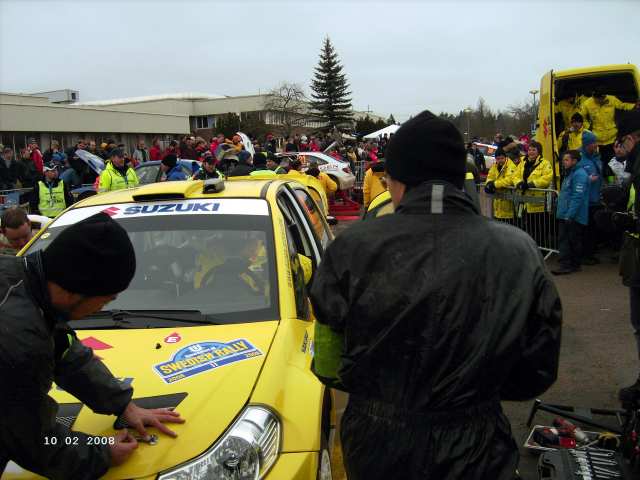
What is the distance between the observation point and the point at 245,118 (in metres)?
61.9

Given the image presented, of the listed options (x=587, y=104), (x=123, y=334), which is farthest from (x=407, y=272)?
(x=587, y=104)

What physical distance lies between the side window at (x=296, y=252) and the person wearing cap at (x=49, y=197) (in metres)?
9.38

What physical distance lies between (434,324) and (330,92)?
70783 millimetres

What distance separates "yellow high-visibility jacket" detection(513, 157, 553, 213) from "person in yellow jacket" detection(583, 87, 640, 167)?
1.69 meters

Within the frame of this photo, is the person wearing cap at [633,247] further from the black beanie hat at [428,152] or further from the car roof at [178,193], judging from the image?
the black beanie hat at [428,152]

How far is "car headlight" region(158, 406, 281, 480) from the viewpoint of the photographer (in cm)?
229

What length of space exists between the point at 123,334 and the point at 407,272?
1.85 metres

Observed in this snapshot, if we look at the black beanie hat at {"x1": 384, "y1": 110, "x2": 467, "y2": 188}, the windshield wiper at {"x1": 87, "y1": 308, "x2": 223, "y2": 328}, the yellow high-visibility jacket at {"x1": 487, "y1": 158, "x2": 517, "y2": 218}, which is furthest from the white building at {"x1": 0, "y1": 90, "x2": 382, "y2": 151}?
the black beanie hat at {"x1": 384, "y1": 110, "x2": 467, "y2": 188}

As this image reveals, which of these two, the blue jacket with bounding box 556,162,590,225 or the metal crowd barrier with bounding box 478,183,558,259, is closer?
the blue jacket with bounding box 556,162,590,225

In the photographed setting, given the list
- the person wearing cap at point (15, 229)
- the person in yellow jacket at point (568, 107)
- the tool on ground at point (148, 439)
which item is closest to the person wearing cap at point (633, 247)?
the tool on ground at point (148, 439)

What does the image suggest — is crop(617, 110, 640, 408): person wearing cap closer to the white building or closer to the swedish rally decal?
the swedish rally decal

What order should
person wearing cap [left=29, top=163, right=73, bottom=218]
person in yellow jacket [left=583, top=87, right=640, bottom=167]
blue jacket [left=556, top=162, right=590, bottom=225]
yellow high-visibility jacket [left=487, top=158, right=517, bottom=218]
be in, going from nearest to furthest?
blue jacket [left=556, top=162, right=590, bottom=225], yellow high-visibility jacket [left=487, top=158, right=517, bottom=218], person in yellow jacket [left=583, top=87, right=640, bottom=167], person wearing cap [left=29, top=163, right=73, bottom=218]

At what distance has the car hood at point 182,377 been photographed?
7.71 feet

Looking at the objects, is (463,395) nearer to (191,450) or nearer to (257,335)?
(191,450)
